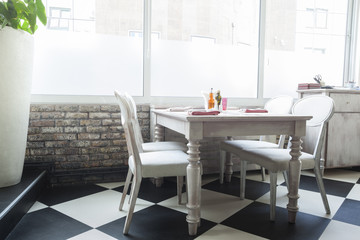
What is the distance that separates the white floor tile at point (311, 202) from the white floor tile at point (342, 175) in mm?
703

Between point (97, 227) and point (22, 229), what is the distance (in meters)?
0.46

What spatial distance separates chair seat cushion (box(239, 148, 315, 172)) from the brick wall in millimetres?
1262

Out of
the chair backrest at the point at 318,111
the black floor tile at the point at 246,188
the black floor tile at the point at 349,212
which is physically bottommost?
the black floor tile at the point at 246,188

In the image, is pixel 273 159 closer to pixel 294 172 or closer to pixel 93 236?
pixel 294 172

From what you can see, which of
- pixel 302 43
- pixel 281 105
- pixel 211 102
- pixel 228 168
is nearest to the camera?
pixel 211 102

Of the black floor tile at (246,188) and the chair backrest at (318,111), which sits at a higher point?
the chair backrest at (318,111)

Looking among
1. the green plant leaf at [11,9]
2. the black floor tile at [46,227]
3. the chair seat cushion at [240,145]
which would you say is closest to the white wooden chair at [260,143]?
the chair seat cushion at [240,145]

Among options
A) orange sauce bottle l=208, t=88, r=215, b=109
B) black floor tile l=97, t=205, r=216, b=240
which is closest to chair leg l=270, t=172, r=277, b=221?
black floor tile l=97, t=205, r=216, b=240

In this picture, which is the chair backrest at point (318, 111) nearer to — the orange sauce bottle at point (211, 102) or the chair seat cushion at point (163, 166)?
the orange sauce bottle at point (211, 102)

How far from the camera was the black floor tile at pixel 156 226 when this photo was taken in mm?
1717

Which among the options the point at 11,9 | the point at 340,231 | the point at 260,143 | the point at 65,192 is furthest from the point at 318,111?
the point at 11,9

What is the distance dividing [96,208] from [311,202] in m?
1.70

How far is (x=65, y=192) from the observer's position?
8.16 ft

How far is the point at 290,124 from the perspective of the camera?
5.98 ft
